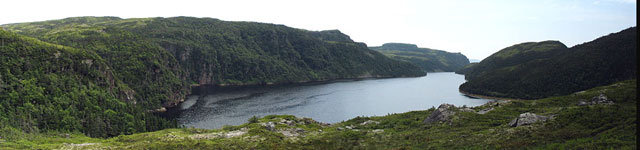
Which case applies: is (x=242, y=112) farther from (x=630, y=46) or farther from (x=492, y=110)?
(x=630, y=46)

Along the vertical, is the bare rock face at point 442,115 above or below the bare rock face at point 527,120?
below

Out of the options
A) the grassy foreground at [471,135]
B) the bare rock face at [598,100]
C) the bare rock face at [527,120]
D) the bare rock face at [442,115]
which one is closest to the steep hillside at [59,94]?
the grassy foreground at [471,135]

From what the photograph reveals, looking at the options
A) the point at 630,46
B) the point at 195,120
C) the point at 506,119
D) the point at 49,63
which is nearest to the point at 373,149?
the point at 506,119

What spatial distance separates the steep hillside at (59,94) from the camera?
99.1 meters

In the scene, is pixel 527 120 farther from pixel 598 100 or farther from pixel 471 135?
pixel 598 100

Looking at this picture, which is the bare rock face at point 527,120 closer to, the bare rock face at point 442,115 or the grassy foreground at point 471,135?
the grassy foreground at point 471,135

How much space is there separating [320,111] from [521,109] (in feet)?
327

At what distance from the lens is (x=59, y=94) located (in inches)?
4688

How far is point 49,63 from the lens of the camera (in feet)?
424

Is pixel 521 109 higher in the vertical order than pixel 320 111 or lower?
higher

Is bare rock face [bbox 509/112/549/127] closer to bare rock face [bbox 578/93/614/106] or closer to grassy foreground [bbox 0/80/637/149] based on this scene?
grassy foreground [bbox 0/80/637/149]

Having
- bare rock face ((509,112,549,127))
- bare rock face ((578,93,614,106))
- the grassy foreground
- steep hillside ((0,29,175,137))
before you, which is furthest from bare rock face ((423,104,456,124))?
steep hillside ((0,29,175,137))

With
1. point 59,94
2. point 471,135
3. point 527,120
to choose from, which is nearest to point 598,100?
point 527,120

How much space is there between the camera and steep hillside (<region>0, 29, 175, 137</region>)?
99.1 m
